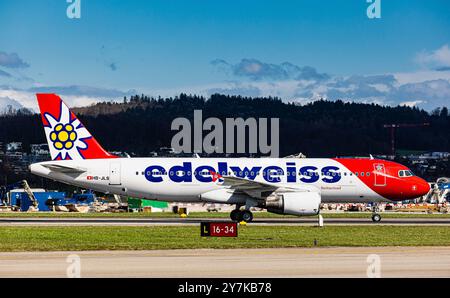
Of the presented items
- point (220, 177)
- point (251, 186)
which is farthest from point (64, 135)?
point (251, 186)

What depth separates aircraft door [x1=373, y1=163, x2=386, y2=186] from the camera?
58.1 m

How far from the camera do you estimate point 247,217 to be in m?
53.6

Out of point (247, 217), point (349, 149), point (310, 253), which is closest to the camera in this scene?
point (310, 253)

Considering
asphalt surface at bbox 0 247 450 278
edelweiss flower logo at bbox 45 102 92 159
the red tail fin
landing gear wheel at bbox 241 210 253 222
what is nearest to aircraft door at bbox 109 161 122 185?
the red tail fin

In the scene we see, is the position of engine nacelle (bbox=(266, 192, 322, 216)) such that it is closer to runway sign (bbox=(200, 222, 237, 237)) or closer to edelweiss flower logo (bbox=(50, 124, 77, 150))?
runway sign (bbox=(200, 222, 237, 237))

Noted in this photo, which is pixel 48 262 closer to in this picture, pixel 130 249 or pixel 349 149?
pixel 130 249

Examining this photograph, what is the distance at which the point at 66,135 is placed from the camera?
2266 inches

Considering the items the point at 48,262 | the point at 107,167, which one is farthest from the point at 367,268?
the point at 107,167

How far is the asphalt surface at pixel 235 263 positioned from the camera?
23.7m

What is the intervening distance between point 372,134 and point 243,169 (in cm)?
14561

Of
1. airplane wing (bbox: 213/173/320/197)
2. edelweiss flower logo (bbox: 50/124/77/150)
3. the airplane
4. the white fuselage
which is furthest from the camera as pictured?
edelweiss flower logo (bbox: 50/124/77/150)

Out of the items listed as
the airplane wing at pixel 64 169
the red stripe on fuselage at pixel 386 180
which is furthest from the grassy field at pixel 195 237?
the airplane wing at pixel 64 169

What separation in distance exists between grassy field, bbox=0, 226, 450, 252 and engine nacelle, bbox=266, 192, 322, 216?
160 inches
